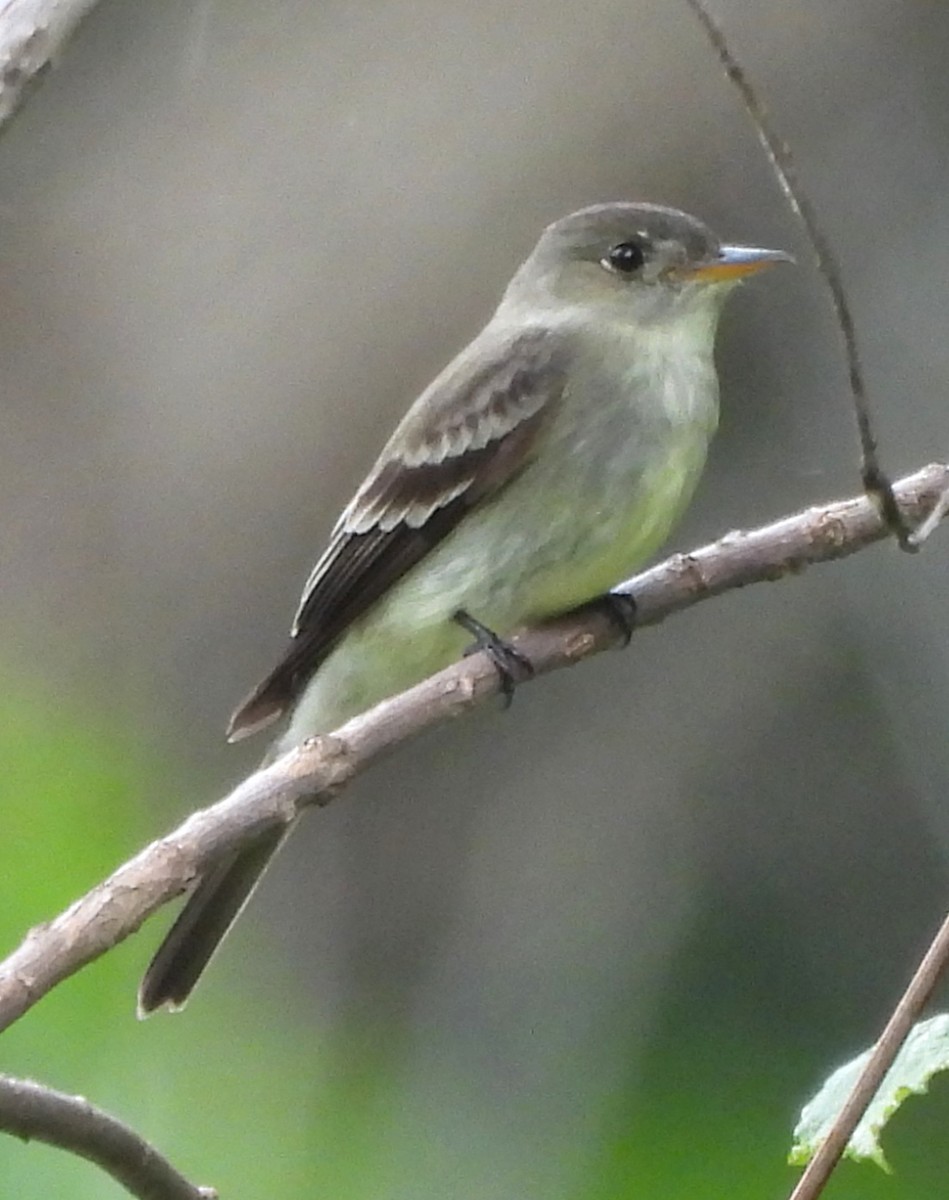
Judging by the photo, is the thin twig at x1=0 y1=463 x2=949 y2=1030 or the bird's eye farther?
the bird's eye

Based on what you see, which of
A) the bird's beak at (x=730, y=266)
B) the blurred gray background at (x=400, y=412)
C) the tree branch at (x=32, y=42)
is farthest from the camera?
the blurred gray background at (x=400, y=412)

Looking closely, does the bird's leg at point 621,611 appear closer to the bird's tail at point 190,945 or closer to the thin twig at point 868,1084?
the bird's tail at point 190,945

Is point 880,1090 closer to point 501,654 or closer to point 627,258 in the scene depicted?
point 501,654

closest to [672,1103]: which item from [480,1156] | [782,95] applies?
[480,1156]

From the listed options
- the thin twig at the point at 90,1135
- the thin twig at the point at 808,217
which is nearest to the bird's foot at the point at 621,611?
the thin twig at the point at 808,217

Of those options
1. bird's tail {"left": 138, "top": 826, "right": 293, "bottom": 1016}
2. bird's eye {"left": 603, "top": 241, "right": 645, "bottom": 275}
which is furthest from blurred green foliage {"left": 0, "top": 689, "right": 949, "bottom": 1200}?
bird's eye {"left": 603, "top": 241, "right": 645, "bottom": 275}

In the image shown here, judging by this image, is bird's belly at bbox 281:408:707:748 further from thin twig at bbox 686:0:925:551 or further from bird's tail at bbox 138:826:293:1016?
thin twig at bbox 686:0:925:551

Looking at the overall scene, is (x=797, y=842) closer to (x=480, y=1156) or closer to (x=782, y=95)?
(x=480, y=1156)
